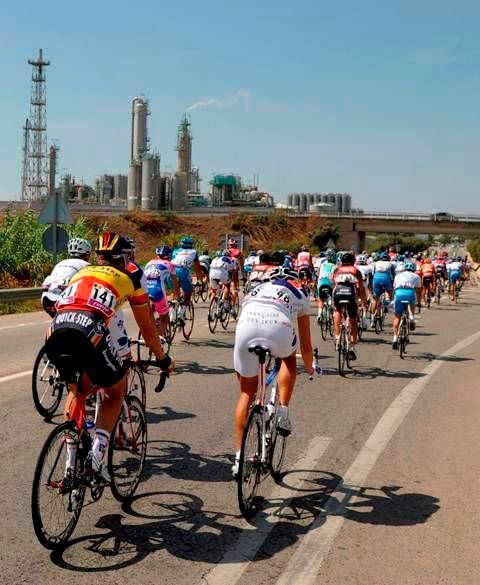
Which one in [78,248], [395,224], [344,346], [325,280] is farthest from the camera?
[395,224]

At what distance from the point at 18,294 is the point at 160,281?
9821 millimetres

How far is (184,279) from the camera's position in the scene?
1396 centimetres

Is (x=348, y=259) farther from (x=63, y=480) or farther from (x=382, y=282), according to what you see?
(x=63, y=480)

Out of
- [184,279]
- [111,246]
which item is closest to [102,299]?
[111,246]

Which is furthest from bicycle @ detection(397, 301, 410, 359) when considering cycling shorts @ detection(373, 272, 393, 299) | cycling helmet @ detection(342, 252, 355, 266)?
cycling shorts @ detection(373, 272, 393, 299)

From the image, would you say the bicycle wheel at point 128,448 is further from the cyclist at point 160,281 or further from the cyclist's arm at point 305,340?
the cyclist at point 160,281

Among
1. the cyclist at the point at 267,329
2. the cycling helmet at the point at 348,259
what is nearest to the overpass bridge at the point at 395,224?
the cycling helmet at the point at 348,259

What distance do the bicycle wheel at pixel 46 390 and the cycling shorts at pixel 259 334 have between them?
3.05 metres

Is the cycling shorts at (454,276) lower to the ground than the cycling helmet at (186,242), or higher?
lower

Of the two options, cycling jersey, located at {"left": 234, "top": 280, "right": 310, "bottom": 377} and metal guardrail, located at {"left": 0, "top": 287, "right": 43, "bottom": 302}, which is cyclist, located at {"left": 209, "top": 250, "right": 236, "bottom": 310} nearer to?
metal guardrail, located at {"left": 0, "top": 287, "right": 43, "bottom": 302}

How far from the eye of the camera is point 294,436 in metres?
7.38

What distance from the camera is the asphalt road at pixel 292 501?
14.1 ft

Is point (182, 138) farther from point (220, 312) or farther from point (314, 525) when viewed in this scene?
point (314, 525)

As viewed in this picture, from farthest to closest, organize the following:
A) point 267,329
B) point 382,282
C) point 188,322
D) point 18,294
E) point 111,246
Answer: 1. point 18,294
2. point 382,282
3. point 188,322
4. point 267,329
5. point 111,246
